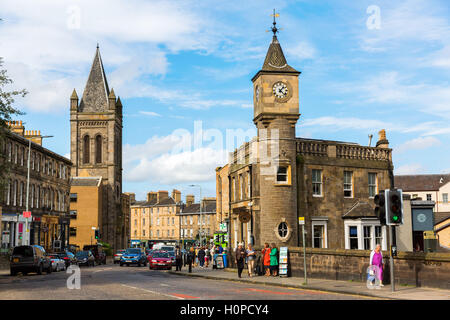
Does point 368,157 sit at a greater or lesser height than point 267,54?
lesser

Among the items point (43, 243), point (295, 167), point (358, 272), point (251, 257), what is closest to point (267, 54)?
point (295, 167)

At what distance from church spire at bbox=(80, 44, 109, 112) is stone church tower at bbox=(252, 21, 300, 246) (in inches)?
2902

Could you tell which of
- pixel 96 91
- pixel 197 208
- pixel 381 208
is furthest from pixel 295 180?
pixel 197 208

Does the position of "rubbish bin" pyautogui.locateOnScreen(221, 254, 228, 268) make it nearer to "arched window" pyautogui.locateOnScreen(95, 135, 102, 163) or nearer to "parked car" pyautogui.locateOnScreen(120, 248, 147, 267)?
"parked car" pyautogui.locateOnScreen(120, 248, 147, 267)

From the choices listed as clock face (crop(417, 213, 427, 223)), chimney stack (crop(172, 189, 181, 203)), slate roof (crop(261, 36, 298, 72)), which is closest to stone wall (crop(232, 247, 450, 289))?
clock face (crop(417, 213, 427, 223))

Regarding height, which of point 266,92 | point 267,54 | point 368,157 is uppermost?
point 267,54

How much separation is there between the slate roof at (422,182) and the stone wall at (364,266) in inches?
2757

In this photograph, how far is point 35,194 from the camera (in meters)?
57.1

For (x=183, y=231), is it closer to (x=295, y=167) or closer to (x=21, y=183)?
(x=21, y=183)

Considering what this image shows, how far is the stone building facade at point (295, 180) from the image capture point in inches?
1286

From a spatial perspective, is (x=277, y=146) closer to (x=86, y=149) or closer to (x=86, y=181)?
(x=86, y=181)
